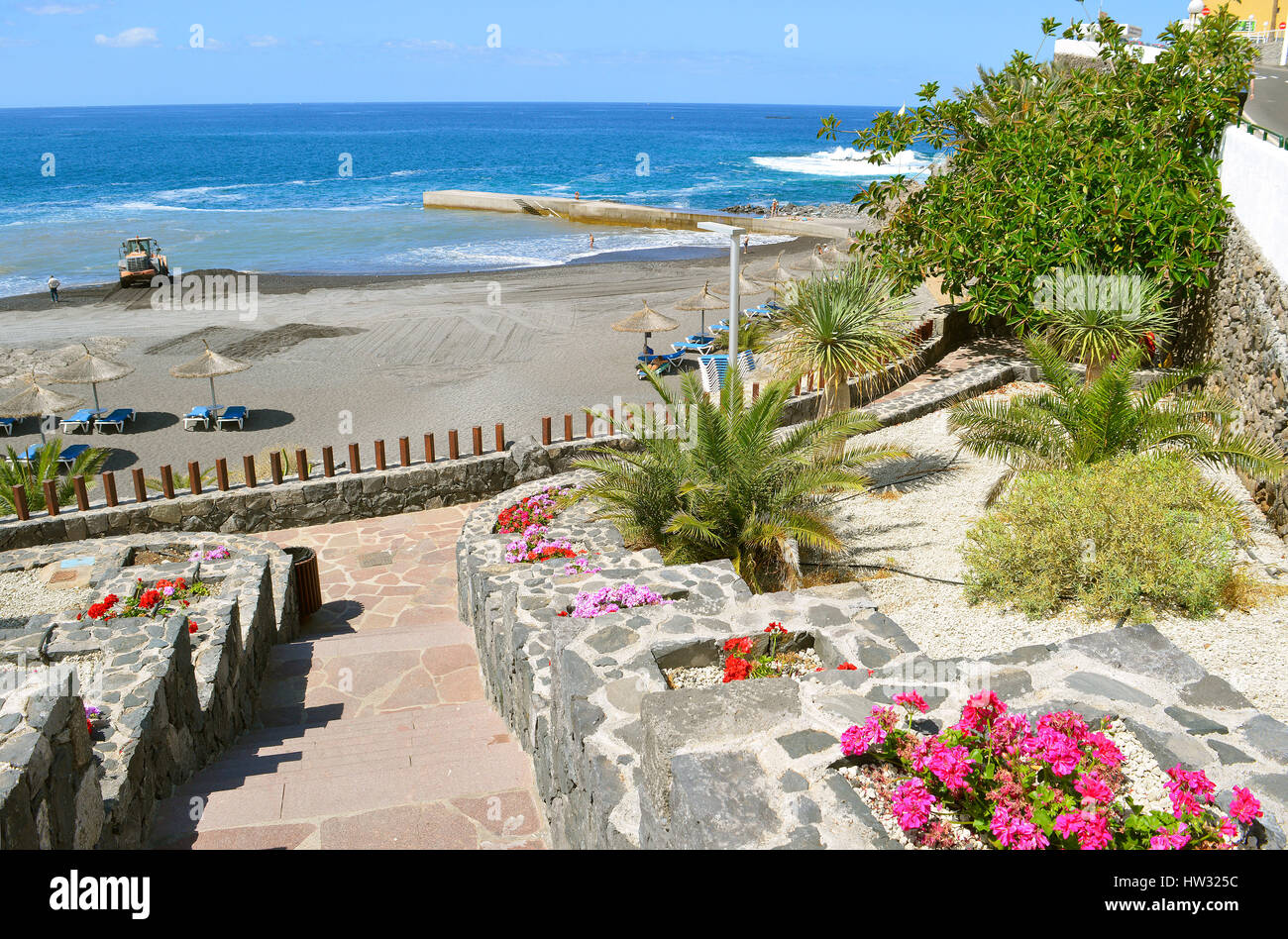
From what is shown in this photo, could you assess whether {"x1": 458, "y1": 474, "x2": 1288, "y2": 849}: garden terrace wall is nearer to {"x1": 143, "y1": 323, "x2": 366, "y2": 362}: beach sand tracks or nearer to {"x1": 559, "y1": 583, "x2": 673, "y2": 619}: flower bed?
{"x1": 559, "y1": 583, "x2": 673, "y2": 619}: flower bed

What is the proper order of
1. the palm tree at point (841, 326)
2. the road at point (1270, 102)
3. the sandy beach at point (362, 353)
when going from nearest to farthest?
the palm tree at point (841, 326) → the road at point (1270, 102) → the sandy beach at point (362, 353)

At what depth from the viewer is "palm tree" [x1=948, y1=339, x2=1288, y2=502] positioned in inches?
358

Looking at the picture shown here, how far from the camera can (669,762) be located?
427 cm

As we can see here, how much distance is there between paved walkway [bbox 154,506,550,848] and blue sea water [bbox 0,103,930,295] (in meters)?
32.6

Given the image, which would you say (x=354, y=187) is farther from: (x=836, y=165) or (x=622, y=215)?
(x=836, y=165)

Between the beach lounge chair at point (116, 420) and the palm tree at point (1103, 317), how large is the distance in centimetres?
1793

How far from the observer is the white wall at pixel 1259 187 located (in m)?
11.2

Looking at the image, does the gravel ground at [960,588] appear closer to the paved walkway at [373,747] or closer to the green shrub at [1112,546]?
the green shrub at [1112,546]

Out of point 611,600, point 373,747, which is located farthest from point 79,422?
point 611,600

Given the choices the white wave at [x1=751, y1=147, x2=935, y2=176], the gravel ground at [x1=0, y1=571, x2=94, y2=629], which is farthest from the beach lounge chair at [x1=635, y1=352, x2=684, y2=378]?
the white wave at [x1=751, y1=147, x2=935, y2=176]

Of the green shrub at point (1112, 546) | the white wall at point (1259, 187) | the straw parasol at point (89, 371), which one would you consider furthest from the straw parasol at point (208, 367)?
the white wall at point (1259, 187)
